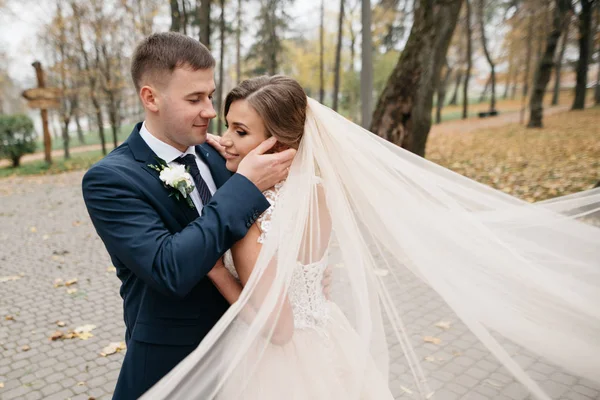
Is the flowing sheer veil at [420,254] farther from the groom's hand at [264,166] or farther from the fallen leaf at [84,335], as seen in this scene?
the fallen leaf at [84,335]

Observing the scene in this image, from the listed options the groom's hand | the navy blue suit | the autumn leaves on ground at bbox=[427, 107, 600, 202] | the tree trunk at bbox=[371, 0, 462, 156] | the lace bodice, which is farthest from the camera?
the tree trunk at bbox=[371, 0, 462, 156]

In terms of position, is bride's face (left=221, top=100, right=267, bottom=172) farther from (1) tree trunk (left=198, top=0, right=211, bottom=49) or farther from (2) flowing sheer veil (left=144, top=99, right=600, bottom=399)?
(1) tree trunk (left=198, top=0, right=211, bottom=49)

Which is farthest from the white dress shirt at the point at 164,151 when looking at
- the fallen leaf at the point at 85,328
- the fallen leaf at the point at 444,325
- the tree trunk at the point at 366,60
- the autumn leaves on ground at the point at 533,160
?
the tree trunk at the point at 366,60

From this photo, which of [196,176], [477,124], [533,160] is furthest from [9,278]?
[477,124]

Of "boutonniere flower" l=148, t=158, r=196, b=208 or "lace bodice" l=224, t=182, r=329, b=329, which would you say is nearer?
"boutonniere flower" l=148, t=158, r=196, b=208

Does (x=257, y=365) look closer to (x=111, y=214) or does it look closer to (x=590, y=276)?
(x=111, y=214)

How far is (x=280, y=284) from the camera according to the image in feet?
5.61

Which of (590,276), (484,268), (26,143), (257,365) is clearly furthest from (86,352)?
(26,143)

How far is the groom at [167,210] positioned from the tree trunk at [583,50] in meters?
17.0

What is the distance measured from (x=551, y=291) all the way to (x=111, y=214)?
1961mm

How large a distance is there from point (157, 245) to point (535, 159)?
12799mm

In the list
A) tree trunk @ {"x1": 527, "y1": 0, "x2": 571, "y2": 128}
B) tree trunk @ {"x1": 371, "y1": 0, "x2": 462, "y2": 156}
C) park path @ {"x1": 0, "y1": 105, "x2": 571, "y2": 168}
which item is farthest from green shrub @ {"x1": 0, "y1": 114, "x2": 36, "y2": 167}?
tree trunk @ {"x1": 527, "y1": 0, "x2": 571, "y2": 128}

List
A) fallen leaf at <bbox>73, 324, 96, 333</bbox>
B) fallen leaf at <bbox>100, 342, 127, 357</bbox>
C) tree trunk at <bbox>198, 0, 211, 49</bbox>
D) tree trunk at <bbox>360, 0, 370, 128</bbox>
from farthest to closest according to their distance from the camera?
tree trunk at <bbox>198, 0, 211, 49</bbox> → tree trunk at <bbox>360, 0, 370, 128</bbox> → fallen leaf at <bbox>73, 324, 96, 333</bbox> → fallen leaf at <bbox>100, 342, 127, 357</bbox>

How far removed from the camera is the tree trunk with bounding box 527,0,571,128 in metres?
15.0
